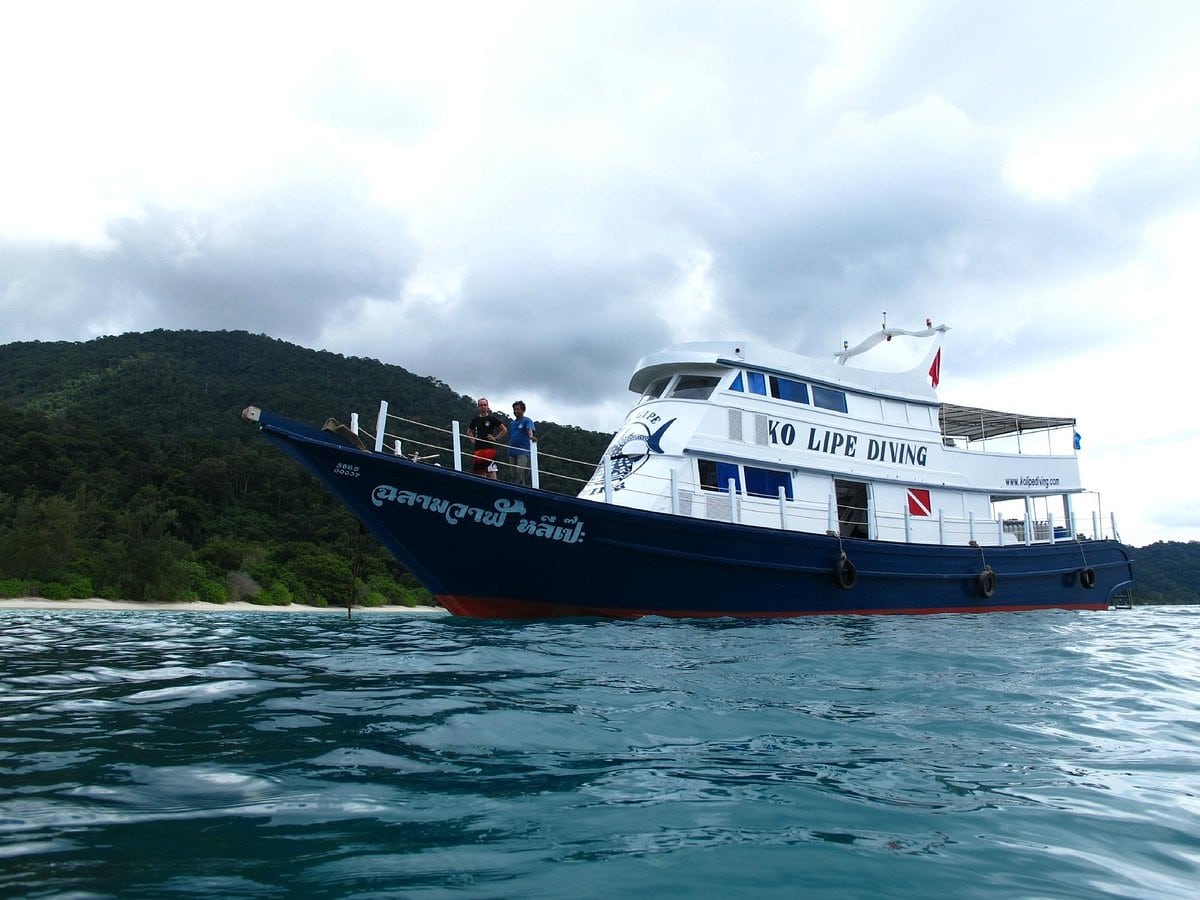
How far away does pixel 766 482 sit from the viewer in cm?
1359

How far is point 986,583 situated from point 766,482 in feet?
16.2

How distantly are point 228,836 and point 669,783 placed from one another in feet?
4.91

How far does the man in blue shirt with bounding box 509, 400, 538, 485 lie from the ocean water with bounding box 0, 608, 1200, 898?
5.28 meters

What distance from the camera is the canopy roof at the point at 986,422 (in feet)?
59.1

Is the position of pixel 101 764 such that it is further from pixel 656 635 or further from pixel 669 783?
pixel 656 635

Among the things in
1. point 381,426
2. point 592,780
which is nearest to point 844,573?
point 381,426

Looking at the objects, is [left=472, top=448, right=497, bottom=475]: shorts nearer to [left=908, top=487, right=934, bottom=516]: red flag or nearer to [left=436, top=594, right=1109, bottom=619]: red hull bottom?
[left=436, top=594, right=1109, bottom=619]: red hull bottom

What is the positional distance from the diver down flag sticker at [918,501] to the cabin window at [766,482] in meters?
3.18

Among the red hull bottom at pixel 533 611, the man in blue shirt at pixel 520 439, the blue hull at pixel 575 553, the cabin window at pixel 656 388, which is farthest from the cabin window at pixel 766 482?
the man in blue shirt at pixel 520 439

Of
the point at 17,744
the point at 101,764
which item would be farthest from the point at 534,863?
the point at 17,744

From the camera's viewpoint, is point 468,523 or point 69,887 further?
point 468,523

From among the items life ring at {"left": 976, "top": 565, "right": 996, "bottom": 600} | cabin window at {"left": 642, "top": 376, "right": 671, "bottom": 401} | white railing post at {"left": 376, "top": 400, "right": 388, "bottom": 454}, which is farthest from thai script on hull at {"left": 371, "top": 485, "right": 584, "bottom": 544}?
life ring at {"left": 976, "top": 565, "right": 996, "bottom": 600}

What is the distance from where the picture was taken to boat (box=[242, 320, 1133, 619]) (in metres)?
10.1

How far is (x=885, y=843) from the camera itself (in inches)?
96.9
